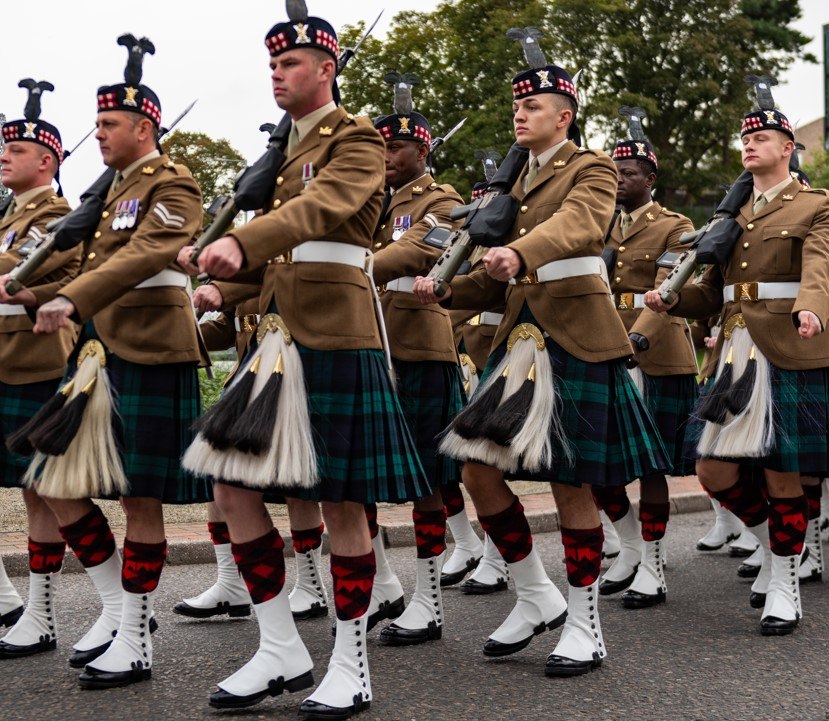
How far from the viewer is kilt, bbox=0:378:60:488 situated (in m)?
5.06

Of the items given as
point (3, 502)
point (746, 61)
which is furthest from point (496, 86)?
point (3, 502)

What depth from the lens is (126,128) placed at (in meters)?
4.67

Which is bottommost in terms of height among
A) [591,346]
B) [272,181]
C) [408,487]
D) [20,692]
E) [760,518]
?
[20,692]

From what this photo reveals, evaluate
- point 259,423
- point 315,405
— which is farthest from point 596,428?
point 259,423

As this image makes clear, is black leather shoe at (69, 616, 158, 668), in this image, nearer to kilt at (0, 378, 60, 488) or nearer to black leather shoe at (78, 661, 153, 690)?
black leather shoe at (78, 661, 153, 690)

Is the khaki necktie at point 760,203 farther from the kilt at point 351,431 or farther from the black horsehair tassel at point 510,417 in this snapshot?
the kilt at point 351,431

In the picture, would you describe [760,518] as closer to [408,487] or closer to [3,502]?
[408,487]

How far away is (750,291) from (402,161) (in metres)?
1.70

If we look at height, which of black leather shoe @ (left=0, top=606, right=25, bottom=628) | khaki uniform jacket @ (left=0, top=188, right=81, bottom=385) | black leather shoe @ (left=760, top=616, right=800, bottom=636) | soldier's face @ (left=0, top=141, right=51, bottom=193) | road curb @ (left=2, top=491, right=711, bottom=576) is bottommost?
road curb @ (left=2, top=491, right=711, bottom=576)

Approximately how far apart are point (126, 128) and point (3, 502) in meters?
4.64

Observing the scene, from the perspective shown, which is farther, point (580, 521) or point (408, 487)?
point (580, 521)

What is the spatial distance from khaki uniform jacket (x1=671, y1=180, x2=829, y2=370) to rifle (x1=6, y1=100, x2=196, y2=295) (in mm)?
2780

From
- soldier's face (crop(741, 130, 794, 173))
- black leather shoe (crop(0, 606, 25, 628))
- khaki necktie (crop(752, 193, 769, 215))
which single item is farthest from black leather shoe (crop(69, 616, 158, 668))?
soldier's face (crop(741, 130, 794, 173))

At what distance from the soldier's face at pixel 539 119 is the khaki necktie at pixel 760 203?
135 centimetres
